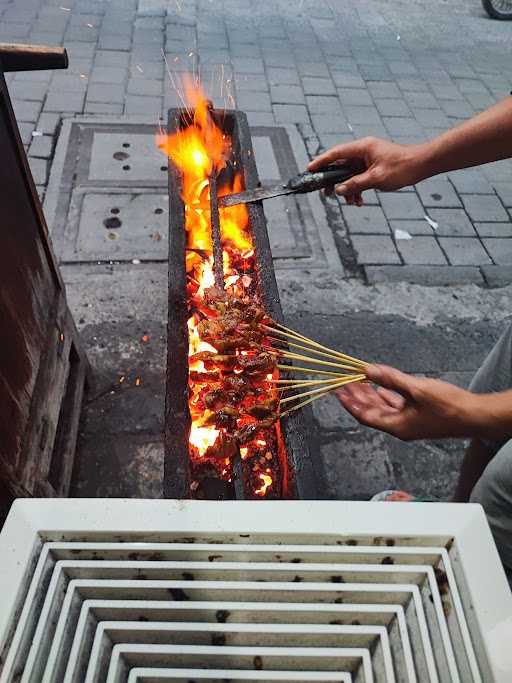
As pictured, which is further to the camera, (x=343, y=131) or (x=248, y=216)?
(x=343, y=131)

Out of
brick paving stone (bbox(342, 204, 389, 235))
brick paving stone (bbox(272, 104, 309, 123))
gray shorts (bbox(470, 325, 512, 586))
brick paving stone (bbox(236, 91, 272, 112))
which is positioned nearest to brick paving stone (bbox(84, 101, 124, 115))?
brick paving stone (bbox(236, 91, 272, 112))

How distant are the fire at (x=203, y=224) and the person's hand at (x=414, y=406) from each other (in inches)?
27.2

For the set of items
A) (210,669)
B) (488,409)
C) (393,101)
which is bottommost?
(210,669)

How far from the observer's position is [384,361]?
14.0 feet

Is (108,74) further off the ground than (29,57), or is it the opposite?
(108,74)

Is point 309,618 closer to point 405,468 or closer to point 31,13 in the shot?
point 405,468

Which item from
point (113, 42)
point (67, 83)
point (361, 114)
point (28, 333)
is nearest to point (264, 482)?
point (28, 333)

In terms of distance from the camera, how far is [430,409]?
2010mm

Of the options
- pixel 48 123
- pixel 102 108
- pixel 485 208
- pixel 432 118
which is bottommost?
pixel 485 208

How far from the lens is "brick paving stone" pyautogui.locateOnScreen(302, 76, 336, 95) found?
23.2 ft

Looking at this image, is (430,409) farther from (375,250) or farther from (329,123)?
(329,123)

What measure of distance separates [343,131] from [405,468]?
14.7 ft

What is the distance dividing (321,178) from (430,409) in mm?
1463

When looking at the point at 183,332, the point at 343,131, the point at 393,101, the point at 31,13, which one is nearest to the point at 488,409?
the point at 183,332
